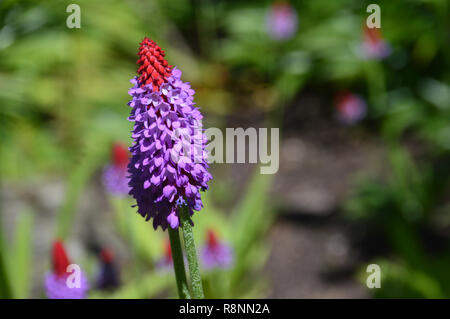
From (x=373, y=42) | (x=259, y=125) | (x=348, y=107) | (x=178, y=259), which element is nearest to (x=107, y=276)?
(x=178, y=259)

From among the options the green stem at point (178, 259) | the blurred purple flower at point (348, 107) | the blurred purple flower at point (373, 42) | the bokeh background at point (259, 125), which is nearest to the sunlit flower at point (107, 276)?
the bokeh background at point (259, 125)

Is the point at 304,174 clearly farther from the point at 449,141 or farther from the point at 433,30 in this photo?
the point at 433,30

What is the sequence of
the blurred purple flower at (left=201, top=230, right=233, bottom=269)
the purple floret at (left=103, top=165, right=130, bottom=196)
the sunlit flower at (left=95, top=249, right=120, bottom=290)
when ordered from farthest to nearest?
1. the blurred purple flower at (left=201, top=230, right=233, bottom=269)
2. the purple floret at (left=103, top=165, right=130, bottom=196)
3. the sunlit flower at (left=95, top=249, right=120, bottom=290)

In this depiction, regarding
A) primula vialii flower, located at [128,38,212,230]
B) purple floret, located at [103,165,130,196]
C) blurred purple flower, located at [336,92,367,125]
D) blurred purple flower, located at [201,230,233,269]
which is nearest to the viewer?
primula vialii flower, located at [128,38,212,230]

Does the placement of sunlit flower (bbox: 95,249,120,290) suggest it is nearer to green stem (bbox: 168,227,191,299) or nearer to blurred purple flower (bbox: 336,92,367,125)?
green stem (bbox: 168,227,191,299)

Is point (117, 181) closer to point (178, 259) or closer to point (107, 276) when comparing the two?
point (107, 276)

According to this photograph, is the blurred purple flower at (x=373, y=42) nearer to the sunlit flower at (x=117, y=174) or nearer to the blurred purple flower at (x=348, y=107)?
the blurred purple flower at (x=348, y=107)

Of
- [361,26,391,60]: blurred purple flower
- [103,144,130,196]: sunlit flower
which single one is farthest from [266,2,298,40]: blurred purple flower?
[103,144,130,196]: sunlit flower
